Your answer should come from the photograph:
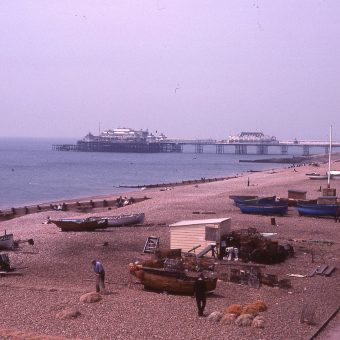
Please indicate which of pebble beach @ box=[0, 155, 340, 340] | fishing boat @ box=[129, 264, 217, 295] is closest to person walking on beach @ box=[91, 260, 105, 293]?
pebble beach @ box=[0, 155, 340, 340]

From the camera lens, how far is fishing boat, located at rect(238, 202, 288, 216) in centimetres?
3603

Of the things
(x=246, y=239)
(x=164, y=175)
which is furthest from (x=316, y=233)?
(x=164, y=175)

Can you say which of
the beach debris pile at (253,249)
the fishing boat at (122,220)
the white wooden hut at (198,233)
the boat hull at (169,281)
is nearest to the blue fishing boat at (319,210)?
the fishing boat at (122,220)

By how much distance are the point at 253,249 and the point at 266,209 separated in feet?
45.5

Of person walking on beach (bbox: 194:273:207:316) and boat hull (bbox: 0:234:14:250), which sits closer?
person walking on beach (bbox: 194:273:207:316)

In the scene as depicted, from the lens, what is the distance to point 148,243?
954 inches

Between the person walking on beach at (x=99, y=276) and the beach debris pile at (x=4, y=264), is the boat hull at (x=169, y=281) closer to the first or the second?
the person walking on beach at (x=99, y=276)

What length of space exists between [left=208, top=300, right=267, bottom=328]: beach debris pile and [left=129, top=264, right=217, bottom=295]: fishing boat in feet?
5.63

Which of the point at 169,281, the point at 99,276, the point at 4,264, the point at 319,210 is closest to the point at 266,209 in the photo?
the point at 319,210

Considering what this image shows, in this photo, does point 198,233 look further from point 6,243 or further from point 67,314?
point 67,314

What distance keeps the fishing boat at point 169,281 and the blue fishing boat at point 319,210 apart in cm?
1820

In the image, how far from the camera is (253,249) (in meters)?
22.4

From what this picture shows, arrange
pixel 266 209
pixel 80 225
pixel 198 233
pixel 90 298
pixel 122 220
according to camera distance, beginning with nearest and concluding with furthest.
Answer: pixel 90 298 < pixel 198 233 < pixel 80 225 < pixel 122 220 < pixel 266 209

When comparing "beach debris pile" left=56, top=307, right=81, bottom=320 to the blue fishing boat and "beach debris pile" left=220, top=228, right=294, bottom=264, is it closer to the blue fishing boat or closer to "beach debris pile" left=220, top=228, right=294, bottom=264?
"beach debris pile" left=220, top=228, right=294, bottom=264
